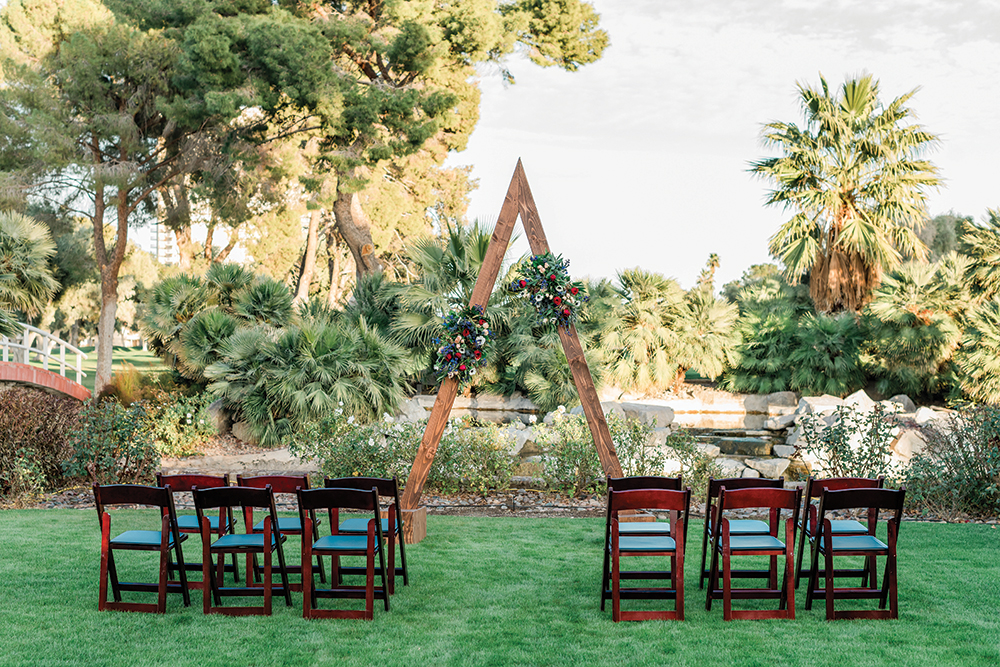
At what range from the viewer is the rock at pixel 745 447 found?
43.2 feet

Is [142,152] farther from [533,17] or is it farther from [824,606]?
[824,606]

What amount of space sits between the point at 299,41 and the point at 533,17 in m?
7.49

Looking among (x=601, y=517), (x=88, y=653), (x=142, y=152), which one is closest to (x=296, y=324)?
(x=142, y=152)

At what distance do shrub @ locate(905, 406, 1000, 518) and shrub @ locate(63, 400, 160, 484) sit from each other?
835cm

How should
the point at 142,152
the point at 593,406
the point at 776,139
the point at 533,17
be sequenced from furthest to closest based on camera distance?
the point at 533,17 → the point at 776,139 → the point at 142,152 → the point at 593,406

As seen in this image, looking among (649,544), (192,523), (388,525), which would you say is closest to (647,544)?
(649,544)

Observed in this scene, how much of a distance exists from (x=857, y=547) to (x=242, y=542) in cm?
357

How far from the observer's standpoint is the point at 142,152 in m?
15.5

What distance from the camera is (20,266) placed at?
14133mm

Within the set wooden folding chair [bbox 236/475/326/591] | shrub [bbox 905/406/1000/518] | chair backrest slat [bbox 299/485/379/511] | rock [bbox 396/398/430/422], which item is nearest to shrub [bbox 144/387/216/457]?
rock [bbox 396/398/430/422]

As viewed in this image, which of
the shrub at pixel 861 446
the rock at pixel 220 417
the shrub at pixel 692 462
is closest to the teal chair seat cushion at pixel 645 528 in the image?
the shrub at pixel 692 462

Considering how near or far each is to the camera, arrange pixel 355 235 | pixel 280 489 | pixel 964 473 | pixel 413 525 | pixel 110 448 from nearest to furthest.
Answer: pixel 280 489, pixel 413 525, pixel 964 473, pixel 110 448, pixel 355 235

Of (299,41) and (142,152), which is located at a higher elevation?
(299,41)

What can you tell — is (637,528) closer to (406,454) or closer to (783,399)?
(406,454)
